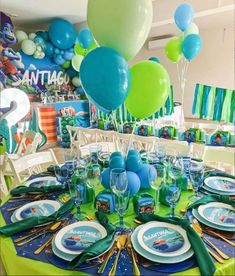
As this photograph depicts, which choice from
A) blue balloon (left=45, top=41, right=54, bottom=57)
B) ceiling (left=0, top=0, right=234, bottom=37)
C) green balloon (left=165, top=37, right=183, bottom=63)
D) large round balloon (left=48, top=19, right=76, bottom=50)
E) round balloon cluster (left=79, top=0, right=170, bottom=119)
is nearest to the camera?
round balloon cluster (left=79, top=0, right=170, bottom=119)

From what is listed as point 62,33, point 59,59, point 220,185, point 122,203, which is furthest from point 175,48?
point 122,203

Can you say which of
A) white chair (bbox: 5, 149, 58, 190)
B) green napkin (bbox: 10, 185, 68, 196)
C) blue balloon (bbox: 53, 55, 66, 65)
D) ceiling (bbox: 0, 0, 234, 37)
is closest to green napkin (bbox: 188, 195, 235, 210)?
green napkin (bbox: 10, 185, 68, 196)

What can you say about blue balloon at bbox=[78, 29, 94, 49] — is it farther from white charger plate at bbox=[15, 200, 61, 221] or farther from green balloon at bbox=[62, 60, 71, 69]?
green balloon at bbox=[62, 60, 71, 69]

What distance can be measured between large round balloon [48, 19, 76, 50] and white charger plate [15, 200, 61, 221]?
529cm

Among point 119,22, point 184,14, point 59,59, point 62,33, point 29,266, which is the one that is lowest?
point 29,266

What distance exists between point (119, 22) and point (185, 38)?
3216 millimetres

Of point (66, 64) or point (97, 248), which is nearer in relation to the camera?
point (97, 248)

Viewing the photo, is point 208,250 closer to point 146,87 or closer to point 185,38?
point 146,87

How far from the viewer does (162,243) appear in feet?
3.08

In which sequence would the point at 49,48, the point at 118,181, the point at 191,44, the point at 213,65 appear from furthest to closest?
1. the point at 213,65
2. the point at 49,48
3. the point at 191,44
4. the point at 118,181

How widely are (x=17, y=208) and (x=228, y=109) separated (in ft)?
16.2

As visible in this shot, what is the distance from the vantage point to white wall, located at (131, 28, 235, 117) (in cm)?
671

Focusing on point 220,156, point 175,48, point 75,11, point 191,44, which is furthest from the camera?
point 75,11

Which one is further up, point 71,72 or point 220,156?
point 71,72
